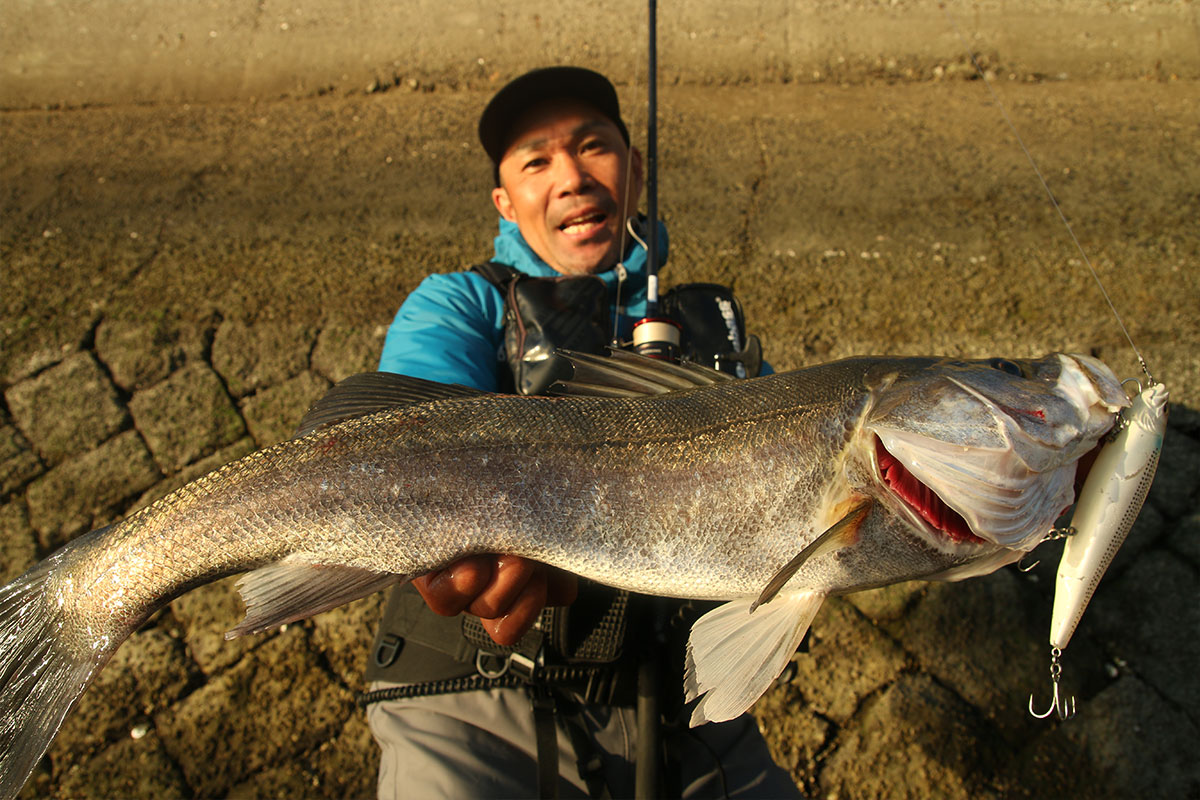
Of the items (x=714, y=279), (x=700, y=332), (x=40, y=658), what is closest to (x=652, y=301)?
(x=700, y=332)

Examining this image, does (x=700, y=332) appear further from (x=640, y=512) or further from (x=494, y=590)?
(x=494, y=590)

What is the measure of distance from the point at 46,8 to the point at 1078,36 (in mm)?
7353

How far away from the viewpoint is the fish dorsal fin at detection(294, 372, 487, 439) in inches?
67.2

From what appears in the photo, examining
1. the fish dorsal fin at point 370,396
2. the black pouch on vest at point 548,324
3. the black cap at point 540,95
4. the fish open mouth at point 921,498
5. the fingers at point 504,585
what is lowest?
the fingers at point 504,585

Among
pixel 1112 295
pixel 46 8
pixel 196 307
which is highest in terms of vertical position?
pixel 46 8

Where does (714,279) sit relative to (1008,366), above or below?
below

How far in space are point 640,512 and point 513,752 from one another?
107 cm


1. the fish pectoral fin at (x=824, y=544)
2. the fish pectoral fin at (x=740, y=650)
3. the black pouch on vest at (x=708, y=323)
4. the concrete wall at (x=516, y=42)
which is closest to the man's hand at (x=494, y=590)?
the fish pectoral fin at (x=740, y=650)

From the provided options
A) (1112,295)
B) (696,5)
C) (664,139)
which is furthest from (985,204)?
(696,5)

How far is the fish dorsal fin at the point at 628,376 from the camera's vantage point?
1.76 m

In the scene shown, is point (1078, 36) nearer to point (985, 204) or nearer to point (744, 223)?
point (985, 204)

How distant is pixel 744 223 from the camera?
3.99 metres

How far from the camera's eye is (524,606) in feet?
5.77

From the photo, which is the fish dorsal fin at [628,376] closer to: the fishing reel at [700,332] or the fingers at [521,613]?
the fishing reel at [700,332]
